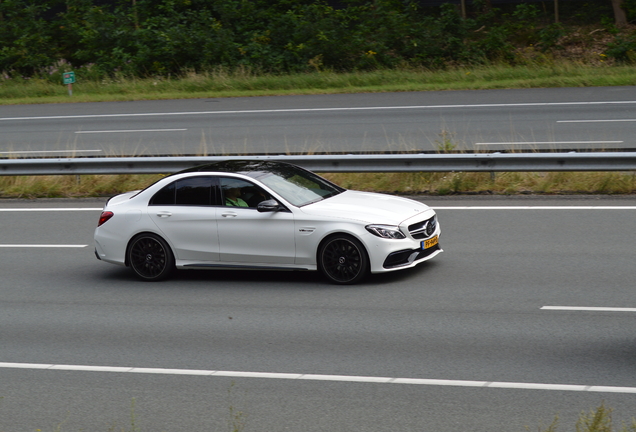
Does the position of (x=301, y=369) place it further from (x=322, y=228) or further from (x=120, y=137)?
(x=120, y=137)

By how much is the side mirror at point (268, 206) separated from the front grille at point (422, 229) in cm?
161

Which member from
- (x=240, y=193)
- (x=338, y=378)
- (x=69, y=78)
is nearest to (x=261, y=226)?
(x=240, y=193)

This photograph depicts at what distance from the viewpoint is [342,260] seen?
31.6ft

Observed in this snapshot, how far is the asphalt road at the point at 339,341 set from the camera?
6258 millimetres

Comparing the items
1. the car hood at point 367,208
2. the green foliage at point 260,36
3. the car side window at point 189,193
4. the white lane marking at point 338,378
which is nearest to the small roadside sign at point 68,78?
the green foliage at point 260,36

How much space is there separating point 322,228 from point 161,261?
2.22m

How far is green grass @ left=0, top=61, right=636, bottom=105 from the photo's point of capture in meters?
26.3

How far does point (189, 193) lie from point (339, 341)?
3518 millimetres

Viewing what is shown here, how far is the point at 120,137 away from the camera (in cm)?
2139

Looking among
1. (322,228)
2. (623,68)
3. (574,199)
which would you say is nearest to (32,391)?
(322,228)

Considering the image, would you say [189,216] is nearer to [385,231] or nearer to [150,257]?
[150,257]

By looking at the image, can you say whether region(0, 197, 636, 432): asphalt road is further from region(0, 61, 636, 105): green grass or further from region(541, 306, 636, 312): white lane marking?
region(0, 61, 636, 105): green grass

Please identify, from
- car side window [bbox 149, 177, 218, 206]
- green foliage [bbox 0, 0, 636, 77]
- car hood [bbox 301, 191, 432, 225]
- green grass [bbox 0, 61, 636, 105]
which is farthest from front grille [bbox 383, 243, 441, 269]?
green foliage [bbox 0, 0, 636, 77]

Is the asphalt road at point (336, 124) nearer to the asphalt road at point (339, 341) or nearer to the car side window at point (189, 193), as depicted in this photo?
the asphalt road at point (339, 341)
